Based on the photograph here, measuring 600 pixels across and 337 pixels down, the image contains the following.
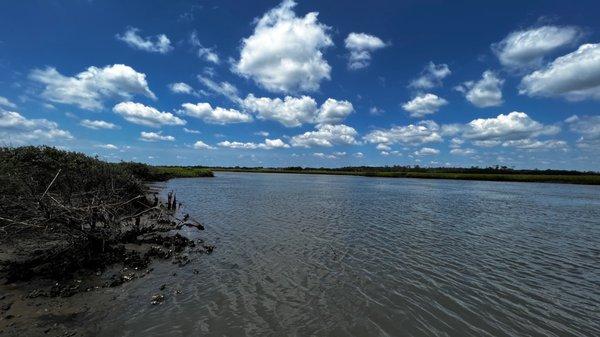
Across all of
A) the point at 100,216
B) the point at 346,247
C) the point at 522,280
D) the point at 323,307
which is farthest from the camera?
the point at 346,247

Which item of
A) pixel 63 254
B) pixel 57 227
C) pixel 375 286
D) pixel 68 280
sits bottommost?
pixel 375 286

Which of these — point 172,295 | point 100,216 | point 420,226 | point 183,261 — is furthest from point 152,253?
point 420,226

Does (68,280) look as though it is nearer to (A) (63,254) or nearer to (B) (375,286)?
(A) (63,254)

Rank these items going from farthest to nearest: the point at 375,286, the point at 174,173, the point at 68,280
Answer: the point at 174,173, the point at 375,286, the point at 68,280

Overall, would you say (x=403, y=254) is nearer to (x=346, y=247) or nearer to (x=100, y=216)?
(x=346, y=247)

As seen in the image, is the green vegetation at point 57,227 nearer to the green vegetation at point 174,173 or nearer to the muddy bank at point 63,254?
the muddy bank at point 63,254

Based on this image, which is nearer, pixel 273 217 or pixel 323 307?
pixel 323 307

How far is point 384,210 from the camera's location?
2877cm

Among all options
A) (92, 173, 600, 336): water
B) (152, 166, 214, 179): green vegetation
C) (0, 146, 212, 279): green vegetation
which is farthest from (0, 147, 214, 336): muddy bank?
(152, 166, 214, 179): green vegetation

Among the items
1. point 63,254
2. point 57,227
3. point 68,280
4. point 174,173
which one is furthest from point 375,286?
point 174,173

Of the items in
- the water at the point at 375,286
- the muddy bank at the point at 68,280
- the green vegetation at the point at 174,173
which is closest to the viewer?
the muddy bank at the point at 68,280

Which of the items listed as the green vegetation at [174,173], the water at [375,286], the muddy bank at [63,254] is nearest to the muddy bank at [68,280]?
the muddy bank at [63,254]

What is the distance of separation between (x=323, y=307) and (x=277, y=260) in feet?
14.6

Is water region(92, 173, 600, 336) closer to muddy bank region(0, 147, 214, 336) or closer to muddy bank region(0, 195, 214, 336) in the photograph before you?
muddy bank region(0, 195, 214, 336)
